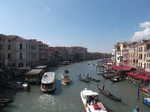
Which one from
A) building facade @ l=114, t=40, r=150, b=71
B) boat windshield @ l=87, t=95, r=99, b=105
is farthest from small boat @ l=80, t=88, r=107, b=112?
building facade @ l=114, t=40, r=150, b=71

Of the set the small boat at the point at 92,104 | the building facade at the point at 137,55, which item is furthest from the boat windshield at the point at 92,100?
the building facade at the point at 137,55

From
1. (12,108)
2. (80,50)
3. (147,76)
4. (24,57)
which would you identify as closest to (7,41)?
(24,57)

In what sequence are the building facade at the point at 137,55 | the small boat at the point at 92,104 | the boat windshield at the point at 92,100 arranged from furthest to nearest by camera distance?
the building facade at the point at 137,55 → the boat windshield at the point at 92,100 → the small boat at the point at 92,104

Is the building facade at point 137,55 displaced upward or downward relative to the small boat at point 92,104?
upward

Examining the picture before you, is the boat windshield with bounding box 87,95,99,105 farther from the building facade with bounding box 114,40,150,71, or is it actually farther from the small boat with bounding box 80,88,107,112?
the building facade with bounding box 114,40,150,71

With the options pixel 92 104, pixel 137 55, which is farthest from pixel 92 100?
pixel 137 55

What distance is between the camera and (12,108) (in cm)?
2184

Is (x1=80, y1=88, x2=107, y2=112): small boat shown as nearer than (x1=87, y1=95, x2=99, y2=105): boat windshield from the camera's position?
Yes

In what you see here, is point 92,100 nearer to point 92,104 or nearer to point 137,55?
point 92,104

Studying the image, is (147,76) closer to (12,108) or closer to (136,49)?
(136,49)

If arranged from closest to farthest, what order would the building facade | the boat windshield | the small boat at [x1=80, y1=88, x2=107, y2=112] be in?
the small boat at [x1=80, y1=88, x2=107, y2=112] → the boat windshield → the building facade

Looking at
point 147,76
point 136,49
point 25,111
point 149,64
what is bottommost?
point 25,111

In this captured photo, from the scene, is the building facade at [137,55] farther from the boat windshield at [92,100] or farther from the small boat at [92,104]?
the small boat at [92,104]

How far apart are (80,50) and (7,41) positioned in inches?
5309
